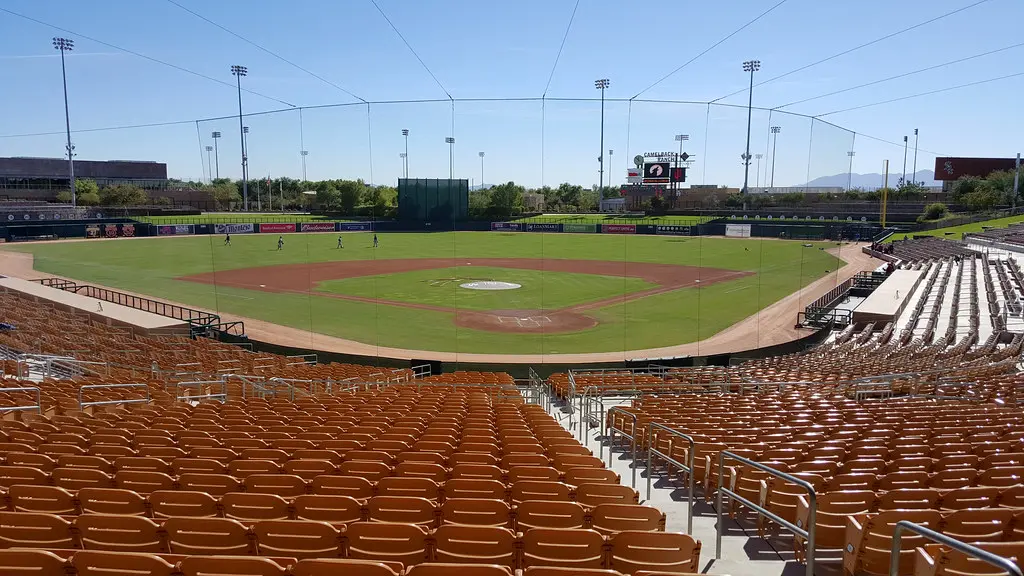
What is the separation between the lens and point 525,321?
102ft

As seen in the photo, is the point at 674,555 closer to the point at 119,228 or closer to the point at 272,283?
the point at 272,283

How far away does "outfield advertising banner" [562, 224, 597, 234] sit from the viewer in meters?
80.7

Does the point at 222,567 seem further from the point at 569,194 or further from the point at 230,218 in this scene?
the point at 569,194

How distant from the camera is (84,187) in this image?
347ft

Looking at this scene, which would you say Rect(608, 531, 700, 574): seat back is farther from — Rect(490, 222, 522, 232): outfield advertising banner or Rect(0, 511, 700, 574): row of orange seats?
Rect(490, 222, 522, 232): outfield advertising banner

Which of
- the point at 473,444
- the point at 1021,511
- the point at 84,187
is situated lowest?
the point at 473,444

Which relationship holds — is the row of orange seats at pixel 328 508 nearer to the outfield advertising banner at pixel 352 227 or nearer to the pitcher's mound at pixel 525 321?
the pitcher's mound at pixel 525 321

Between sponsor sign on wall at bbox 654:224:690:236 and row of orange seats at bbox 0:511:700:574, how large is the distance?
72.4 meters

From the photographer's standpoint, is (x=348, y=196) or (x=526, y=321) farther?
(x=348, y=196)

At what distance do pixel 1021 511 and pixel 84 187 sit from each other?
12865 cm

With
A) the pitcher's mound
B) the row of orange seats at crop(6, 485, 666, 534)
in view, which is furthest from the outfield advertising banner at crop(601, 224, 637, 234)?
the row of orange seats at crop(6, 485, 666, 534)

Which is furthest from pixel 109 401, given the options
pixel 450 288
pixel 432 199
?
pixel 450 288

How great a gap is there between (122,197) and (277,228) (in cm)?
4486

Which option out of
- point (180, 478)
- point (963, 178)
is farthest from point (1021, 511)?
point (963, 178)
